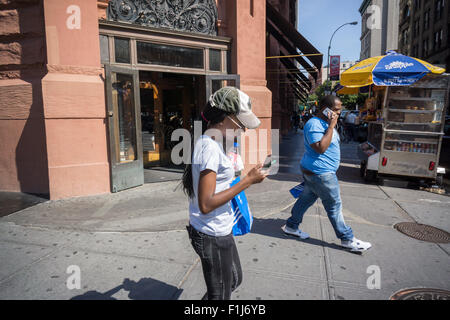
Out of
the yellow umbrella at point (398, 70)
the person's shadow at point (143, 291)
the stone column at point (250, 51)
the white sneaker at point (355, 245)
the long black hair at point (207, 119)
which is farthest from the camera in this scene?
the stone column at point (250, 51)

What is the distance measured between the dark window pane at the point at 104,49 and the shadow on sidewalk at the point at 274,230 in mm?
4460

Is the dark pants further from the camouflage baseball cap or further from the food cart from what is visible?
the food cart

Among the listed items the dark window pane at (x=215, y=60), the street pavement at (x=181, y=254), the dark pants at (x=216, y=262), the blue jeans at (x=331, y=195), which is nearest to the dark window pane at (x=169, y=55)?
the dark window pane at (x=215, y=60)

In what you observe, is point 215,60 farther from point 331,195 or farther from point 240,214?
point 240,214

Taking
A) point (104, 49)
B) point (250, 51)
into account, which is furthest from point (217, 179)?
point (250, 51)

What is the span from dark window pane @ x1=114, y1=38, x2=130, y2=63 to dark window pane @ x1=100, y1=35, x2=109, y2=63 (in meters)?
0.19

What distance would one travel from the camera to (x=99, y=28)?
20.4ft

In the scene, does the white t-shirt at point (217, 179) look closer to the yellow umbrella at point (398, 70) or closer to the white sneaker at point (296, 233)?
the white sneaker at point (296, 233)

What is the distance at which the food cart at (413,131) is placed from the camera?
22.5 ft

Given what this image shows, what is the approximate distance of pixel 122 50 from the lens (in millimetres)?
6547

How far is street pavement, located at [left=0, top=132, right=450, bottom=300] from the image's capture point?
294 centimetres

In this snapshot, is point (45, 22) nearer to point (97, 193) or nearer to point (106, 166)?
point (106, 166)

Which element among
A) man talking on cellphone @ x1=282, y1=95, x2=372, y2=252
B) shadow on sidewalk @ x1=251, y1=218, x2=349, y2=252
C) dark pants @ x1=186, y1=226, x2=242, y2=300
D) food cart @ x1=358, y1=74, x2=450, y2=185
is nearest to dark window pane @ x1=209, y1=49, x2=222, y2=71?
food cart @ x1=358, y1=74, x2=450, y2=185
